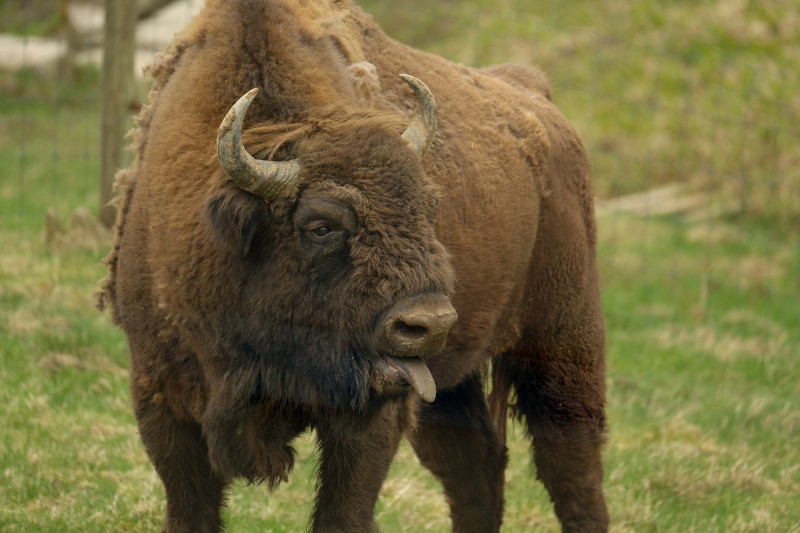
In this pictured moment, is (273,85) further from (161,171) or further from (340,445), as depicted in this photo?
(340,445)

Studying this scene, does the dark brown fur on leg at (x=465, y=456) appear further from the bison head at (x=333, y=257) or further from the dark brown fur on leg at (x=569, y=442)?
the bison head at (x=333, y=257)

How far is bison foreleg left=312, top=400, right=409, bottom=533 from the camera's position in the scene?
11.8 ft

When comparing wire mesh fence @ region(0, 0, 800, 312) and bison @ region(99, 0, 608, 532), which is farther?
wire mesh fence @ region(0, 0, 800, 312)

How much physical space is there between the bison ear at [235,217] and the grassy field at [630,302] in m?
1.13

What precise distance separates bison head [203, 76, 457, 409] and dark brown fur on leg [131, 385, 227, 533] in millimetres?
467

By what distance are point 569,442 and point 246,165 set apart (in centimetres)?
251

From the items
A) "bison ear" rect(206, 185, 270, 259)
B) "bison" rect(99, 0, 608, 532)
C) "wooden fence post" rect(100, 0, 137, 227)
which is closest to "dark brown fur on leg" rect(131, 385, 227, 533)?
"bison" rect(99, 0, 608, 532)

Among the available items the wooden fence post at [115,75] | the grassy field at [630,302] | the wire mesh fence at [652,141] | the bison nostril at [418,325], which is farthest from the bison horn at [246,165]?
the wire mesh fence at [652,141]

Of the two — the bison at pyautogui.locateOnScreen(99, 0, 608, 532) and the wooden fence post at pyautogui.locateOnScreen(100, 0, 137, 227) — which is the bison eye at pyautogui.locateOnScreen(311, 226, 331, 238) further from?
the wooden fence post at pyautogui.locateOnScreen(100, 0, 137, 227)

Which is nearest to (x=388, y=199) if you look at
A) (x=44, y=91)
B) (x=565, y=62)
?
(x=565, y=62)

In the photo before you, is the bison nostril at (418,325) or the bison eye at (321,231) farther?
the bison eye at (321,231)

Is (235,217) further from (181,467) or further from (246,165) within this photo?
(181,467)

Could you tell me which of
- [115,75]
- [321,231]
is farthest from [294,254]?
[115,75]

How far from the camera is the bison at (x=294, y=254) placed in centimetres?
331
